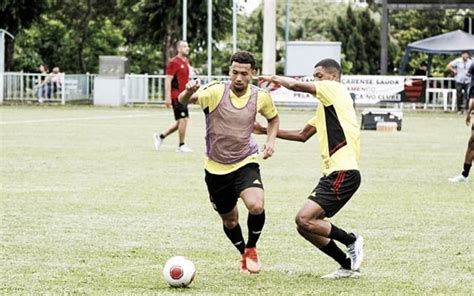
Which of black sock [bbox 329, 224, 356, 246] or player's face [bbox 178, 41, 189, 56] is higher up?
player's face [bbox 178, 41, 189, 56]

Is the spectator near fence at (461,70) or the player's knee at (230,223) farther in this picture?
the spectator near fence at (461,70)

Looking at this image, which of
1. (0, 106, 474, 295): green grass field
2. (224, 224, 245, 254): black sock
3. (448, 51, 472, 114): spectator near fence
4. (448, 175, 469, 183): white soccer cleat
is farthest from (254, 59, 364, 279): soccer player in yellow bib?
(448, 51, 472, 114): spectator near fence

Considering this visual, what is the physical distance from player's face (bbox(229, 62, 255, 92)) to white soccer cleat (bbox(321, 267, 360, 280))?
1.58 metres

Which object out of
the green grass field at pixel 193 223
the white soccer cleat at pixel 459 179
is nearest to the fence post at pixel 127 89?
the green grass field at pixel 193 223

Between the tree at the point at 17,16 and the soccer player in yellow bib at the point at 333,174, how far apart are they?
139 ft

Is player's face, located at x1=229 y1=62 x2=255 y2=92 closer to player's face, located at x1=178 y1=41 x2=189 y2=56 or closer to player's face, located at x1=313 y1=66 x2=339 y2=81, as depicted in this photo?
player's face, located at x1=313 y1=66 x2=339 y2=81

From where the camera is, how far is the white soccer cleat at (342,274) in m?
9.20

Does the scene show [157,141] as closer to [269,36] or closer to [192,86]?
Answer: [192,86]

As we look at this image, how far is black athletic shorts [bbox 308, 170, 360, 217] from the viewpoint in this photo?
9117 mm

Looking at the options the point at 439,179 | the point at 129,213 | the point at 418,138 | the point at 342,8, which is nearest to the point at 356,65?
the point at 342,8

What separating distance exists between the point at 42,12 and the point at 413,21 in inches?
1000

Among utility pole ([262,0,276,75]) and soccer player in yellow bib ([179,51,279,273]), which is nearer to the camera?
soccer player in yellow bib ([179,51,279,273])

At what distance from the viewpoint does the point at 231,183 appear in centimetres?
964

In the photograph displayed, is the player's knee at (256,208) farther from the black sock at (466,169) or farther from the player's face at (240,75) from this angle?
the black sock at (466,169)
